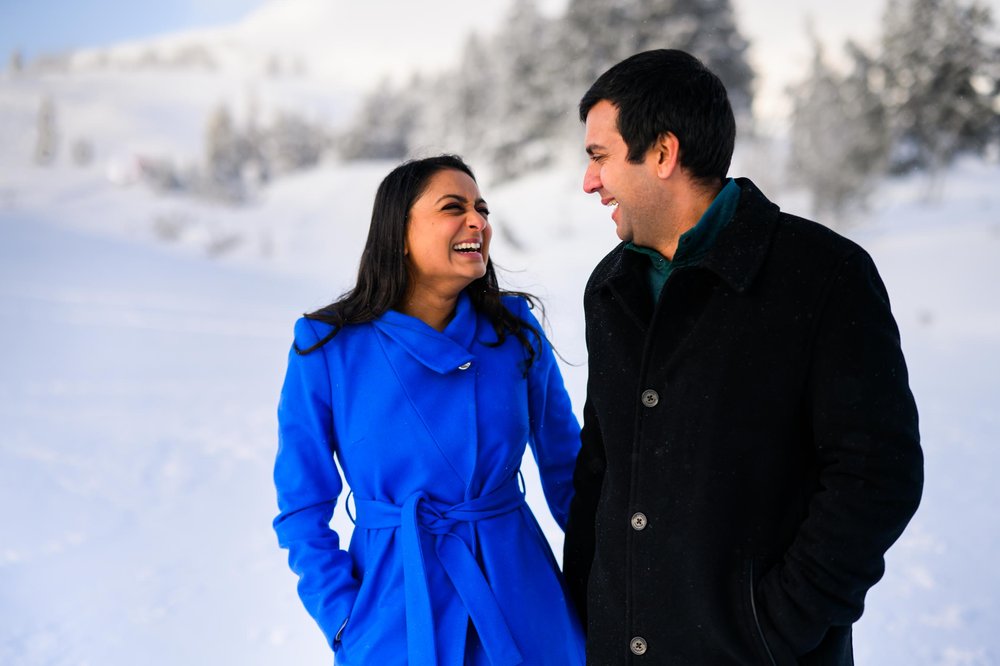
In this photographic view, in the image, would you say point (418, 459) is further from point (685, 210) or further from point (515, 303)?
point (685, 210)

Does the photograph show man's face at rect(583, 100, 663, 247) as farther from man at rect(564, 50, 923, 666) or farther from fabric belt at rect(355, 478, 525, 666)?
fabric belt at rect(355, 478, 525, 666)

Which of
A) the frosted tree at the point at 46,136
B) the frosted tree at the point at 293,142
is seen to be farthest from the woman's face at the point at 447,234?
the frosted tree at the point at 293,142

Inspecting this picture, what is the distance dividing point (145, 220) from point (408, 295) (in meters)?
15.6

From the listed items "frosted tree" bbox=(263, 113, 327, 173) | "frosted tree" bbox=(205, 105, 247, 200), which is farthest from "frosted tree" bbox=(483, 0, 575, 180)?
"frosted tree" bbox=(263, 113, 327, 173)

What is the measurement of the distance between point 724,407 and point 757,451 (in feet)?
0.32

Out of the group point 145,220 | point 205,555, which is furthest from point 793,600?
point 145,220

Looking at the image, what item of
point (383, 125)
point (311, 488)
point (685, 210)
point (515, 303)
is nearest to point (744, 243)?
point (685, 210)

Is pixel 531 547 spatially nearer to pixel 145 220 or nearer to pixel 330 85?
pixel 145 220

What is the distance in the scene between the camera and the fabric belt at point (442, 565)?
180cm

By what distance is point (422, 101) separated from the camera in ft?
85.2

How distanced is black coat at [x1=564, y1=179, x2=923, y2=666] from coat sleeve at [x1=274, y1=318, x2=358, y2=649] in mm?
648

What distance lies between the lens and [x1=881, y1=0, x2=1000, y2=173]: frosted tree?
1185 cm

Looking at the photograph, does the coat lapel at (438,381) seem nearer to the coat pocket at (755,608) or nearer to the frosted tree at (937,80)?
the coat pocket at (755,608)

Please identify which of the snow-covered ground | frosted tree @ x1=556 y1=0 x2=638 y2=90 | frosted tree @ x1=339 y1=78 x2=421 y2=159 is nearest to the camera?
the snow-covered ground
